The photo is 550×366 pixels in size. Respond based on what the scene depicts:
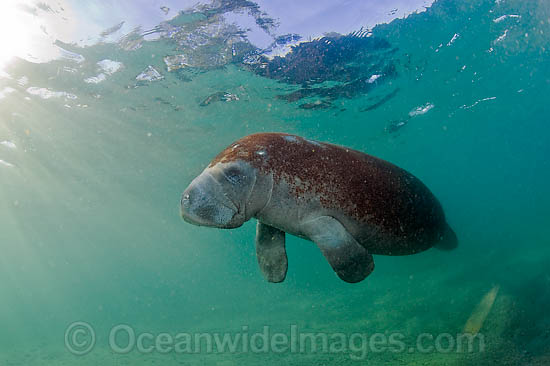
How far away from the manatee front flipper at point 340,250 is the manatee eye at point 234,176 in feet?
1.99

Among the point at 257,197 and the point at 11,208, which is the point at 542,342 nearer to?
the point at 257,197

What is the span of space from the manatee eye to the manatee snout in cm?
8

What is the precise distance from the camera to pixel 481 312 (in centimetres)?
569

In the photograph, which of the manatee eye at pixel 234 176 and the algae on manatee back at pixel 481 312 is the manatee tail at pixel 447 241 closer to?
the algae on manatee back at pixel 481 312

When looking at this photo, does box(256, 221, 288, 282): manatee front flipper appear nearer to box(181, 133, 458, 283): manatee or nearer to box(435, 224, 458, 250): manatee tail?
box(181, 133, 458, 283): manatee

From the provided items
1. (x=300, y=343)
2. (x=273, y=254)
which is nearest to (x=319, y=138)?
(x=300, y=343)

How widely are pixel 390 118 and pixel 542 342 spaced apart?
1590 cm

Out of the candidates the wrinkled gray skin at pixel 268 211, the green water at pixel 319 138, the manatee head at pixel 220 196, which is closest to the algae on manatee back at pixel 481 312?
the green water at pixel 319 138

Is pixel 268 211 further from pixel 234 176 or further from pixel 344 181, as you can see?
pixel 344 181

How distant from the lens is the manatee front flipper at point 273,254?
2.79m

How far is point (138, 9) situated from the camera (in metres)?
8.19

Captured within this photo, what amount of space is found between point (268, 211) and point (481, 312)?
5.49 metres

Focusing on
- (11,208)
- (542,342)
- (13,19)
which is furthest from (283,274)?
(11,208)

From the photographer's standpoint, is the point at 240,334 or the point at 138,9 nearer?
the point at 138,9
